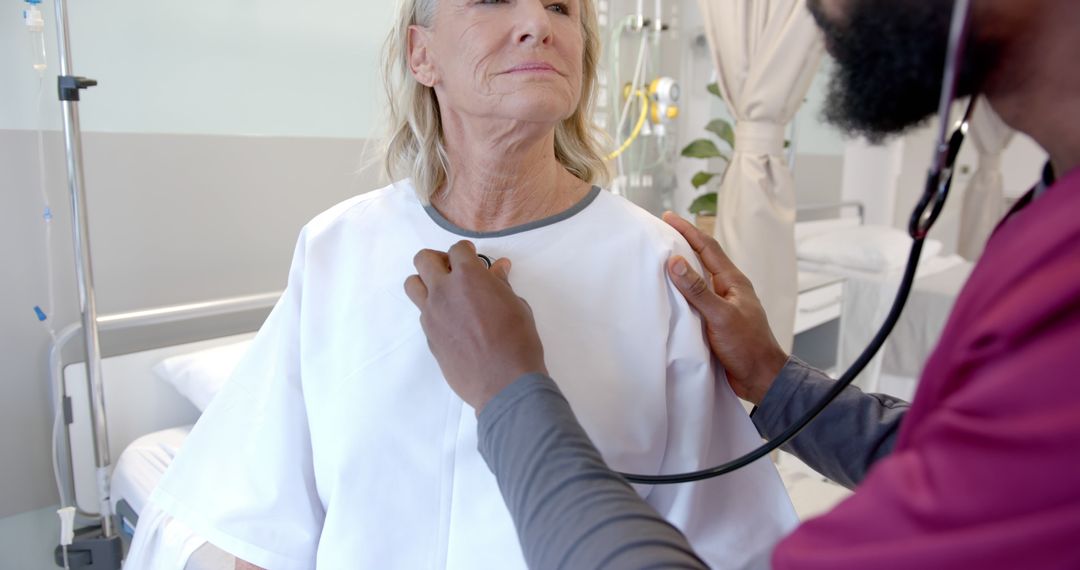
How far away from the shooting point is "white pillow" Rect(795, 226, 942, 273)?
3.33 metres

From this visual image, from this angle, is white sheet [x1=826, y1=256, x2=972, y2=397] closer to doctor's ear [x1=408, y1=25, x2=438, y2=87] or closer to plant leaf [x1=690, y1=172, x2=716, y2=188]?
plant leaf [x1=690, y1=172, x2=716, y2=188]

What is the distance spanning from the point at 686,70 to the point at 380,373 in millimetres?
2870

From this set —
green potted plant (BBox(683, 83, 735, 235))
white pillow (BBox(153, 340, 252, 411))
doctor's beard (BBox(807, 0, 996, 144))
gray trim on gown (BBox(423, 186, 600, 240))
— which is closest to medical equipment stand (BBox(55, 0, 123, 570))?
white pillow (BBox(153, 340, 252, 411))

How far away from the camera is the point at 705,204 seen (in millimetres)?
3176

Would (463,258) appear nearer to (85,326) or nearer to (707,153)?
(85,326)

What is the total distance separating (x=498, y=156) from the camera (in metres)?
1.01

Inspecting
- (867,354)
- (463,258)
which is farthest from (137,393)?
(867,354)

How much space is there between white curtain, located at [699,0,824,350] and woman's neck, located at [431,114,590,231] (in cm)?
108

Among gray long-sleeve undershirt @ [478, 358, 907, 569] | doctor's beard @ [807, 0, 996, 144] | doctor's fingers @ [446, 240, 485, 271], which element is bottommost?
gray long-sleeve undershirt @ [478, 358, 907, 569]

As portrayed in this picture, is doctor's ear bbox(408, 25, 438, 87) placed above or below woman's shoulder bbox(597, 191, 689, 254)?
above

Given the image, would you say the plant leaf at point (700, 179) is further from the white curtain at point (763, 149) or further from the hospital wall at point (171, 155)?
the hospital wall at point (171, 155)

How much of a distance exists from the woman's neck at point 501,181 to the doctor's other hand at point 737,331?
204 millimetres

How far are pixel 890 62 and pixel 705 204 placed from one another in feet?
8.94

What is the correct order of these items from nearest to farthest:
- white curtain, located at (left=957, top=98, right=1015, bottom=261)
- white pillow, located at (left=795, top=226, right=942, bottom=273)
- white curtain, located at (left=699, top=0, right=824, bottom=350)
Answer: white curtain, located at (left=699, top=0, right=824, bottom=350), white pillow, located at (left=795, top=226, right=942, bottom=273), white curtain, located at (left=957, top=98, right=1015, bottom=261)
